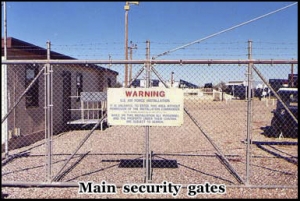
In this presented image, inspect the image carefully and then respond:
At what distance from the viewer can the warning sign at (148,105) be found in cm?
457

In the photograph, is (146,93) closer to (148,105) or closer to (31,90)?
(148,105)

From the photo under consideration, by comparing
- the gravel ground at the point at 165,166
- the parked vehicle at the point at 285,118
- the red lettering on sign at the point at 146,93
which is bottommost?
the gravel ground at the point at 165,166

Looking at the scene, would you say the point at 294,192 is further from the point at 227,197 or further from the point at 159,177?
the point at 159,177

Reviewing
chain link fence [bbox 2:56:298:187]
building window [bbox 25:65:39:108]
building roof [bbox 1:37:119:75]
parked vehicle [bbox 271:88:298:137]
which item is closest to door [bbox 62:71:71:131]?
chain link fence [bbox 2:56:298:187]

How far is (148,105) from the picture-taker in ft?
15.0

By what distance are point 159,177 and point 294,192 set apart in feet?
7.59

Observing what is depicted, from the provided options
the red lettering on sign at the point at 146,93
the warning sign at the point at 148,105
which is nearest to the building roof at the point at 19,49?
the warning sign at the point at 148,105

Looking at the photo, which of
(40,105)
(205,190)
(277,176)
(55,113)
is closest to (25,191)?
(205,190)

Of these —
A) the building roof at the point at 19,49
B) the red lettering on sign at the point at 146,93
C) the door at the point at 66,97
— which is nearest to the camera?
the red lettering on sign at the point at 146,93

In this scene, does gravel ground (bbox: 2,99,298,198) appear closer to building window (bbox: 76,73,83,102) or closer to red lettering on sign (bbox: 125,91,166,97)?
red lettering on sign (bbox: 125,91,166,97)

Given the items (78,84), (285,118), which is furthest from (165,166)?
(78,84)

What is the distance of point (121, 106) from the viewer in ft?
15.2

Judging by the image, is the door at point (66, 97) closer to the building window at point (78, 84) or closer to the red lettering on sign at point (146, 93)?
the building window at point (78, 84)

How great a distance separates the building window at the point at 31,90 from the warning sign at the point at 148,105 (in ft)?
18.1
